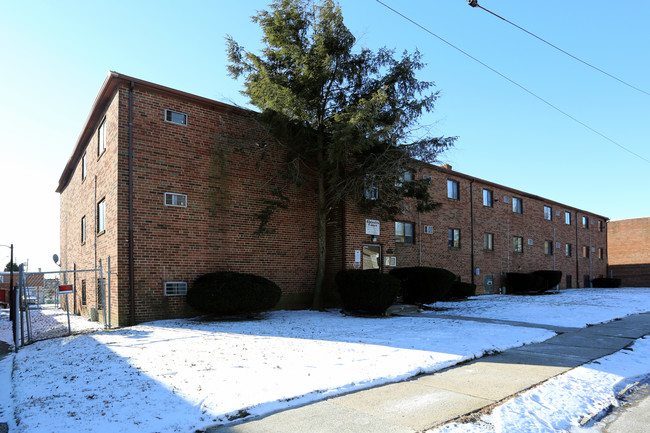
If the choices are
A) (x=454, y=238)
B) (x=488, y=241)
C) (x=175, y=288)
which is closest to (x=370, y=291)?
(x=175, y=288)

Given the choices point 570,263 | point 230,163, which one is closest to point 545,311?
point 230,163

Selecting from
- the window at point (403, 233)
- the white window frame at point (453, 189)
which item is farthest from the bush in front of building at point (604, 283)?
the window at point (403, 233)

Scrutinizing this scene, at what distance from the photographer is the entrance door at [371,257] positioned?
1599cm

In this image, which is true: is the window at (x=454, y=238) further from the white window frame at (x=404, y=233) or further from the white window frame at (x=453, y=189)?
the white window frame at (x=404, y=233)

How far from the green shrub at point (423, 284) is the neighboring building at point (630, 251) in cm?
3255

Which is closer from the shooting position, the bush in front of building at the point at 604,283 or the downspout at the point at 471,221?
the downspout at the point at 471,221

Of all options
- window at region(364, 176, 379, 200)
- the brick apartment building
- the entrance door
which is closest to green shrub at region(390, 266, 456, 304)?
the entrance door

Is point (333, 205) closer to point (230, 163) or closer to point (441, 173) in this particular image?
point (230, 163)

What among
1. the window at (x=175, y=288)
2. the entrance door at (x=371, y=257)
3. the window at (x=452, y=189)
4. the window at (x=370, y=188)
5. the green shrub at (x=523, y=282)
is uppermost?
the window at (x=452, y=189)

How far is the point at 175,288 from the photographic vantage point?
1199 centimetres

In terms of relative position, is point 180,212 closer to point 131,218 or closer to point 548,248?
point 131,218

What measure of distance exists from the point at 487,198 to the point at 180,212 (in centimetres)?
1890

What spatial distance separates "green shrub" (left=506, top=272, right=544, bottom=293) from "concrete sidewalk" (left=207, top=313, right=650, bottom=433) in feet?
59.5

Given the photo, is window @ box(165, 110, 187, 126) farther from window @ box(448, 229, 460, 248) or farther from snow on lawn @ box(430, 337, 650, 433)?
window @ box(448, 229, 460, 248)
